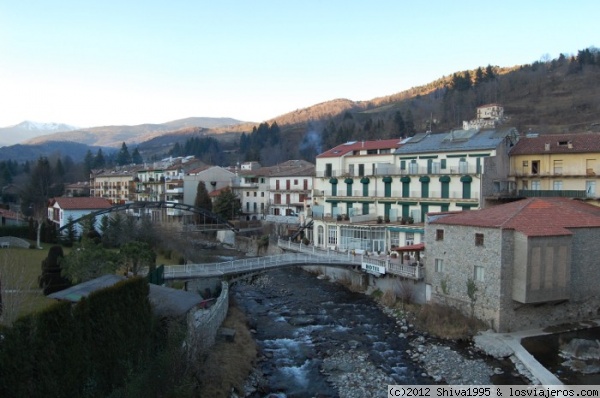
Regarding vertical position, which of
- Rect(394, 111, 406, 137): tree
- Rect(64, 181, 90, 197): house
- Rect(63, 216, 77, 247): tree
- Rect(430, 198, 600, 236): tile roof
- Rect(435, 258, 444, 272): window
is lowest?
Rect(63, 216, 77, 247): tree

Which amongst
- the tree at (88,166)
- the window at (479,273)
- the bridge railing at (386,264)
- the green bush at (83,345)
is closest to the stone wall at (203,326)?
the green bush at (83,345)

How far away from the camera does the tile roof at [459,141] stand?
41750 millimetres

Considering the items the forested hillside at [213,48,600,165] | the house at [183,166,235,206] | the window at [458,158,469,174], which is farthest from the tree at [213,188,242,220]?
the forested hillside at [213,48,600,165]

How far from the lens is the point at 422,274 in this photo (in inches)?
1347

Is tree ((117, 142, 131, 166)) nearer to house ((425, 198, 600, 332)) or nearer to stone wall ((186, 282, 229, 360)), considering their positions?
stone wall ((186, 282, 229, 360))

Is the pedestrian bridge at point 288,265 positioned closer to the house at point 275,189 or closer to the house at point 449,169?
the house at point 449,169

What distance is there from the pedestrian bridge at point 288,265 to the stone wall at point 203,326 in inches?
113

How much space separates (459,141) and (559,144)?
314 inches

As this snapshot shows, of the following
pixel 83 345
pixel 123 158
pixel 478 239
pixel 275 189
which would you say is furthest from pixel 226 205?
pixel 123 158

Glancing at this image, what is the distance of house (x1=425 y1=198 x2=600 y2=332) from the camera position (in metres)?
27.6

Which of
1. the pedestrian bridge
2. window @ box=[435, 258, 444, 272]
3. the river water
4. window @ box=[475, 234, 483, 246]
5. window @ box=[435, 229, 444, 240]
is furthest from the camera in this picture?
the pedestrian bridge

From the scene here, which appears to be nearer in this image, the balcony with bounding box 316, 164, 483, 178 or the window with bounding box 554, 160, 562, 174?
the window with bounding box 554, 160, 562, 174

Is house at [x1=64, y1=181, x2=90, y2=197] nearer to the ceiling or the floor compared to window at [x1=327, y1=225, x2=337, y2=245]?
nearer to the ceiling

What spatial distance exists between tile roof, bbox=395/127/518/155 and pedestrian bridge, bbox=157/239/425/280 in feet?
40.2
